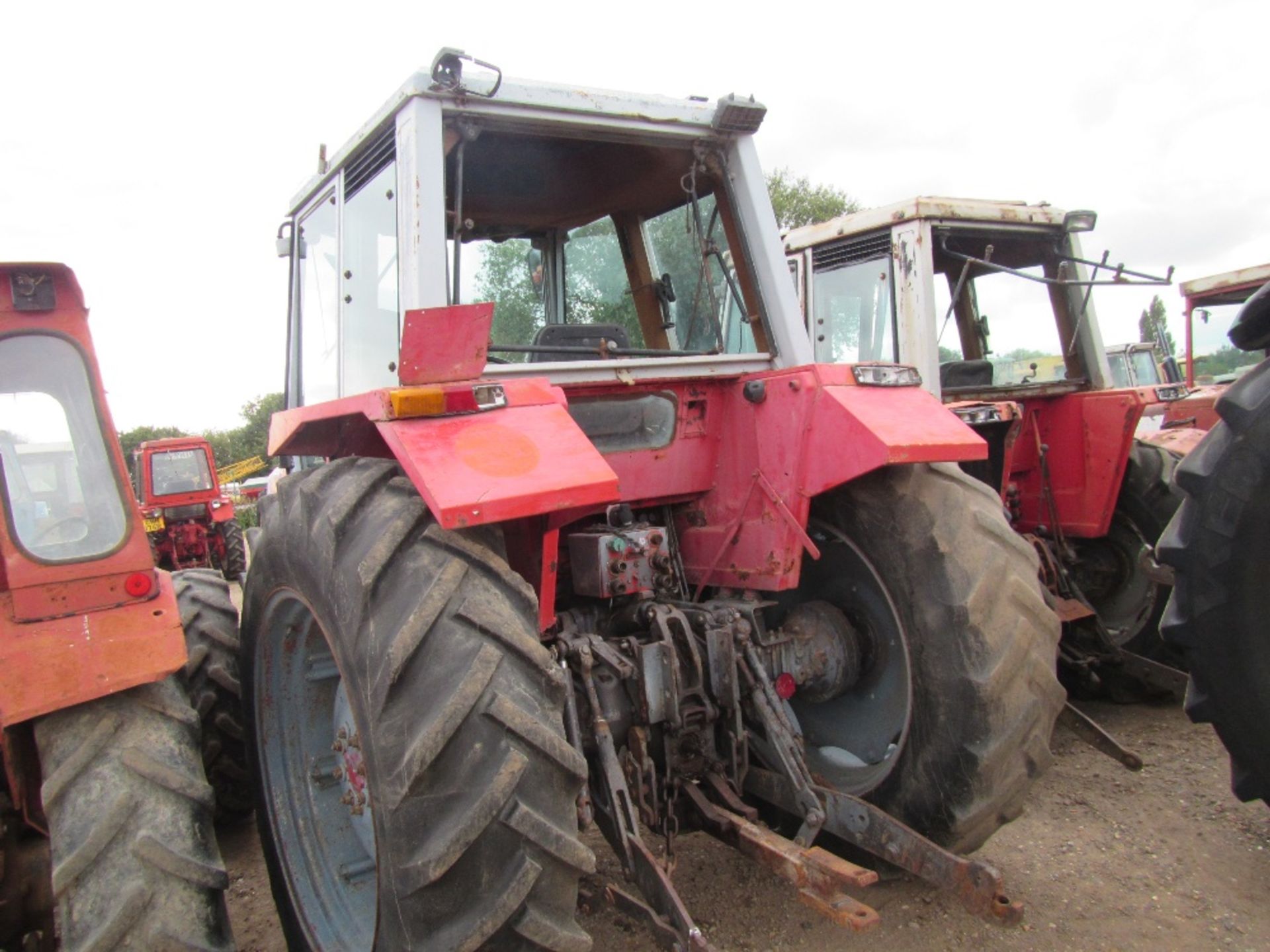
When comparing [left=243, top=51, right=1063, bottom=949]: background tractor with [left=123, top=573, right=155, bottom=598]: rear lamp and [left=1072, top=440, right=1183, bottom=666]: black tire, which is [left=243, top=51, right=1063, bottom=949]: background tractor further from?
[left=1072, top=440, right=1183, bottom=666]: black tire

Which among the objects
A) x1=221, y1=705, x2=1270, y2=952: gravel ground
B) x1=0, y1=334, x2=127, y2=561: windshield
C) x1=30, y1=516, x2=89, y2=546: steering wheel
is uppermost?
x1=0, y1=334, x2=127, y2=561: windshield

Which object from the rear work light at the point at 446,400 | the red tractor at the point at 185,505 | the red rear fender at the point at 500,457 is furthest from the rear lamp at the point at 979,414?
the red tractor at the point at 185,505

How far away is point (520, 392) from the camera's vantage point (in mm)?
2408

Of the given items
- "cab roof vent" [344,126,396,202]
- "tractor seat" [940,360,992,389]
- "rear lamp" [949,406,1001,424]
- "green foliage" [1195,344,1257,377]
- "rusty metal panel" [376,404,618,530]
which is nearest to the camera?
"rusty metal panel" [376,404,618,530]

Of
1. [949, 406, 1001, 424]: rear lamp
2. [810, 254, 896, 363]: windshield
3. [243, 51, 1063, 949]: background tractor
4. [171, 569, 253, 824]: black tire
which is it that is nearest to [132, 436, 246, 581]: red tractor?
[171, 569, 253, 824]: black tire

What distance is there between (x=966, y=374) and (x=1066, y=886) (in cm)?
288

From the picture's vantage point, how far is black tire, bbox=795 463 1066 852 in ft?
8.28

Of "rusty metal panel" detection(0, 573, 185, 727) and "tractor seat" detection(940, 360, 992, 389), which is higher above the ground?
"tractor seat" detection(940, 360, 992, 389)

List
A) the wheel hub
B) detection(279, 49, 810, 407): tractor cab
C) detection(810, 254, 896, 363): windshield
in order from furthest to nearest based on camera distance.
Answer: detection(810, 254, 896, 363): windshield
the wheel hub
detection(279, 49, 810, 407): tractor cab

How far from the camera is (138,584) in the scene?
2.48 metres

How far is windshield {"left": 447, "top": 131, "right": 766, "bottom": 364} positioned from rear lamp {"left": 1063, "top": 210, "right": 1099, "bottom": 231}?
2.64 metres

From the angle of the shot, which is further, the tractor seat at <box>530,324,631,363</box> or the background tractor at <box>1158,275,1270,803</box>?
the tractor seat at <box>530,324,631,363</box>

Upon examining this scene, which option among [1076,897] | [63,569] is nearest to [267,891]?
[63,569]

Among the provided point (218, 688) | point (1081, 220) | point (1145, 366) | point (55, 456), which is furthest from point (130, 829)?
point (1145, 366)
